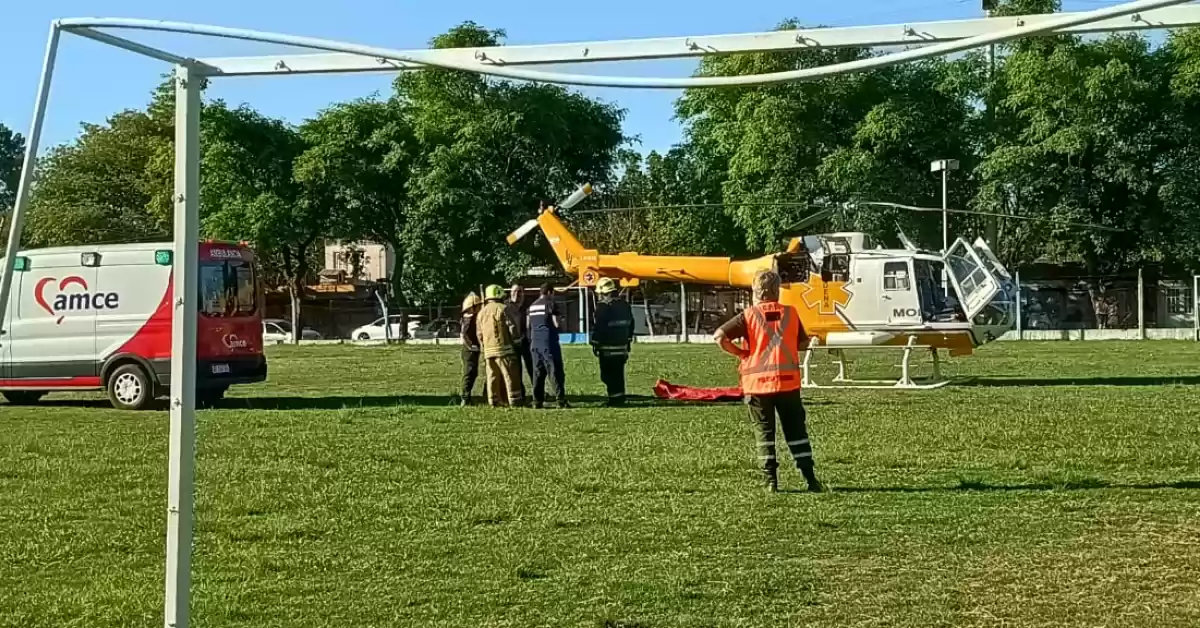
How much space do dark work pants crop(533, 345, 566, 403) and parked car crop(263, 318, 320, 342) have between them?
3837 centimetres

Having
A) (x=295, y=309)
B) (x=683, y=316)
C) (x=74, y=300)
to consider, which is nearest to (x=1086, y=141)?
(x=683, y=316)

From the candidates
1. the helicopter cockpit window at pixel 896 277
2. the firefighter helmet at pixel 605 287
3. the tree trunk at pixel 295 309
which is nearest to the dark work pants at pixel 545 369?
the firefighter helmet at pixel 605 287

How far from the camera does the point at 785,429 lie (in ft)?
32.1

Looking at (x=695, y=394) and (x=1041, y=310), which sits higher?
(x=1041, y=310)

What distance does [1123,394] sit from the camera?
60.5 feet

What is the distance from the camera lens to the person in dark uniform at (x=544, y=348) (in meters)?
17.8

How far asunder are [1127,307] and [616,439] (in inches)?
1594

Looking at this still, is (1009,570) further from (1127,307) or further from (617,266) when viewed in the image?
(1127,307)

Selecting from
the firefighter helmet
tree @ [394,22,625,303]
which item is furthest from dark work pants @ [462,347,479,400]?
tree @ [394,22,625,303]

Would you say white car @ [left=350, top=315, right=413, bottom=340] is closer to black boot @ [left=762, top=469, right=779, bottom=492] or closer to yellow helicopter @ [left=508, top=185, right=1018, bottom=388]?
yellow helicopter @ [left=508, top=185, right=1018, bottom=388]

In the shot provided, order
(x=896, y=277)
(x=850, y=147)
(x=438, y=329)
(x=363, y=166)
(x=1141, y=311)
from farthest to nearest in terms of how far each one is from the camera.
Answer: (x=438, y=329) < (x=363, y=166) < (x=850, y=147) < (x=1141, y=311) < (x=896, y=277)

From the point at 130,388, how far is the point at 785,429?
11912 mm

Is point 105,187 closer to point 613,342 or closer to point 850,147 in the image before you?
point 850,147

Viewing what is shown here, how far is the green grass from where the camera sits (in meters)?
6.41
